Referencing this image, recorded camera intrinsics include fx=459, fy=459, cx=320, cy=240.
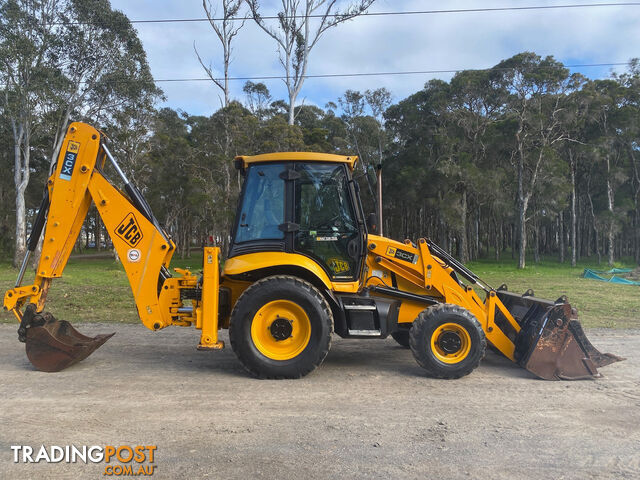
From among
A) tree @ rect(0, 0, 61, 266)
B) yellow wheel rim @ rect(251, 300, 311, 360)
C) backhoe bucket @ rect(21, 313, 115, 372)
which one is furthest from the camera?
tree @ rect(0, 0, 61, 266)

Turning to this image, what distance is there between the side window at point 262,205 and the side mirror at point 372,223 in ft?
3.54

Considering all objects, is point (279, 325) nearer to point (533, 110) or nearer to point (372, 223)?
point (372, 223)

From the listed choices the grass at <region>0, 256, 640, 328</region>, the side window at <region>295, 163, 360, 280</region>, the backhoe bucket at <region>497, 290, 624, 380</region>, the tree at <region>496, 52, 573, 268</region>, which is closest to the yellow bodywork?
the side window at <region>295, 163, 360, 280</region>

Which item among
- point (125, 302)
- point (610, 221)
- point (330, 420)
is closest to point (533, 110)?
point (610, 221)

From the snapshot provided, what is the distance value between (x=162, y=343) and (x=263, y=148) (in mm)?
20261

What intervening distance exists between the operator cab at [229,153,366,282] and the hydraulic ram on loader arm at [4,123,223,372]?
68 cm

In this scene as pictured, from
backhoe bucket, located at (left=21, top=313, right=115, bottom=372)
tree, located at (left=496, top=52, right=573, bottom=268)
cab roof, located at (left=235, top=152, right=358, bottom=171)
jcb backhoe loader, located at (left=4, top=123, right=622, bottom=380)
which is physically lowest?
backhoe bucket, located at (left=21, top=313, right=115, bottom=372)

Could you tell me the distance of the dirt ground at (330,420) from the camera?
340 cm

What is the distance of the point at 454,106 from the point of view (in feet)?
107

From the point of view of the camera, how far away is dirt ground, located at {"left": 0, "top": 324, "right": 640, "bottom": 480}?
3.40m

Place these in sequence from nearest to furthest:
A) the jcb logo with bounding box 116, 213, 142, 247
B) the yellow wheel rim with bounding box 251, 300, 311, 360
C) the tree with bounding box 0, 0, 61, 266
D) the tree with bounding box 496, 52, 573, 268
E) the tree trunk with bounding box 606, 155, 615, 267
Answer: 1. the yellow wheel rim with bounding box 251, 300, 311, 360
2. the jcb logo with bounding box 116, 213, 142, 247
3. the tree with bounding box 0, 0, 61, 266
4. the tree with bounding box 496, 52, 573, 268
5. the tree trunk with bounding box 606, 155, 615, 267

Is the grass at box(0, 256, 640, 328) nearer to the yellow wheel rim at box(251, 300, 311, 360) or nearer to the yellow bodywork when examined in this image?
the yellow bodywork

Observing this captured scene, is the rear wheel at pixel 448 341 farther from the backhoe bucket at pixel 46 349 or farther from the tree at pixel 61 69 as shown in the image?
the tree at pixel 61 69

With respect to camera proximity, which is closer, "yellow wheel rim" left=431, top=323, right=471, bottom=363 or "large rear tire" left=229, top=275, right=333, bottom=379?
"large rear tire" left=229, top=275, right=333, bottom=379
